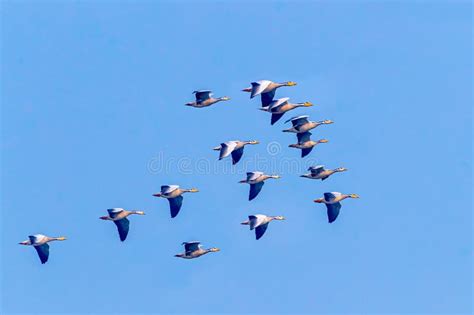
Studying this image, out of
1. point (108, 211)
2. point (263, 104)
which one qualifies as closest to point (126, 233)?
point (108, 211)

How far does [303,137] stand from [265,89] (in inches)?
211

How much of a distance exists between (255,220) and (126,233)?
7.98 m

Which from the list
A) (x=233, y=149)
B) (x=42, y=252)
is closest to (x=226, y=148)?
(x=233, y=149)

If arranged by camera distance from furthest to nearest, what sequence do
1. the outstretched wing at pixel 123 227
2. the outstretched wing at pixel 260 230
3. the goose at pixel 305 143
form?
the goose at pixel 305 143 < the outstretched wing at pixel 123 227 < the outstretched wing at pixel 260 230

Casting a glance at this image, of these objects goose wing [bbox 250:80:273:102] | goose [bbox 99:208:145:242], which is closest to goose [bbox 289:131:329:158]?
goose wing [bbox 250:80:273:102]

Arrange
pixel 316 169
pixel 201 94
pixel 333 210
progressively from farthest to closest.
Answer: pixel 316 169
pixel 333 210
pixel 201 94

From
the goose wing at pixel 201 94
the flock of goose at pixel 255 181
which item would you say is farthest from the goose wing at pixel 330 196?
the goose wing at pixel 201 94

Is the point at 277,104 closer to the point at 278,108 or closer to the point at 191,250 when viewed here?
the point at 278,108

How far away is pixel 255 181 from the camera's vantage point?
465ft

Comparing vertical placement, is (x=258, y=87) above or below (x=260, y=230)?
above

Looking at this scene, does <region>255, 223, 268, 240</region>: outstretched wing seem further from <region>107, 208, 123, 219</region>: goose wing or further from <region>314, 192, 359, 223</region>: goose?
<region>107, 208, 123, 219</region>: goose wing

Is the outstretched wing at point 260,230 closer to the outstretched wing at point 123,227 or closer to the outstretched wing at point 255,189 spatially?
the outstretched wing at point 255,189

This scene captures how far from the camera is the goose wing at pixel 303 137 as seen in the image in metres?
143

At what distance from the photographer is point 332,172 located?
144500 mm
